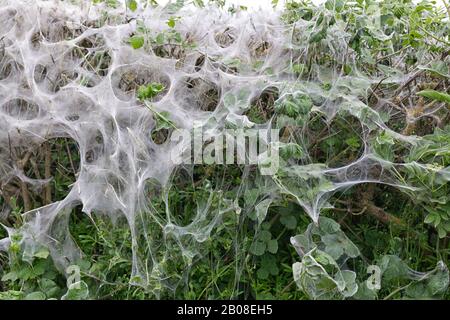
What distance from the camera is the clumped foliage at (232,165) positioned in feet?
9.04

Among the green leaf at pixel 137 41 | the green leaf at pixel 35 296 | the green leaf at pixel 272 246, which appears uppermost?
the green leaf at pixel 137 41

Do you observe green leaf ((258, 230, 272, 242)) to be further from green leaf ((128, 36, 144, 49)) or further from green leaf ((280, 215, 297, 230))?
green leaf ((128, 36, 144, 49))

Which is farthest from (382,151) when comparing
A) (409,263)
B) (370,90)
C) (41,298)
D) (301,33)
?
(41,298)

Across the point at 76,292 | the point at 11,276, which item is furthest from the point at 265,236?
the point at 11,276

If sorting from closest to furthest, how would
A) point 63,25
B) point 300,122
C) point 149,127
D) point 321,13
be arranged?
point 300,122 → point 321,13 → point 149,127 → point 63,25

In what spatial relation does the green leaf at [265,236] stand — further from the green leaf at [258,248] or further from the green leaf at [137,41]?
the green leaf at [137,41]

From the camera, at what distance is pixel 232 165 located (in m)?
3.07

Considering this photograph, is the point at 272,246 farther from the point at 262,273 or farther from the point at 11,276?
the point at 11,276

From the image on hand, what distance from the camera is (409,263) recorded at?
288 cm

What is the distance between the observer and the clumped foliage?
2.75 metres

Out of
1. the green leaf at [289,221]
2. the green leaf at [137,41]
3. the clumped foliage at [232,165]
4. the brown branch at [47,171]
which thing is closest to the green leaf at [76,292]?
the clumped foliage at [232,165]

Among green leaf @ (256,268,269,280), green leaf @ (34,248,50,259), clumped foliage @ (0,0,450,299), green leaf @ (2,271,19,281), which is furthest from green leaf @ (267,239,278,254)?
green leaf @ (2,271,19,281)

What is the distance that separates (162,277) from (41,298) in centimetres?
58
